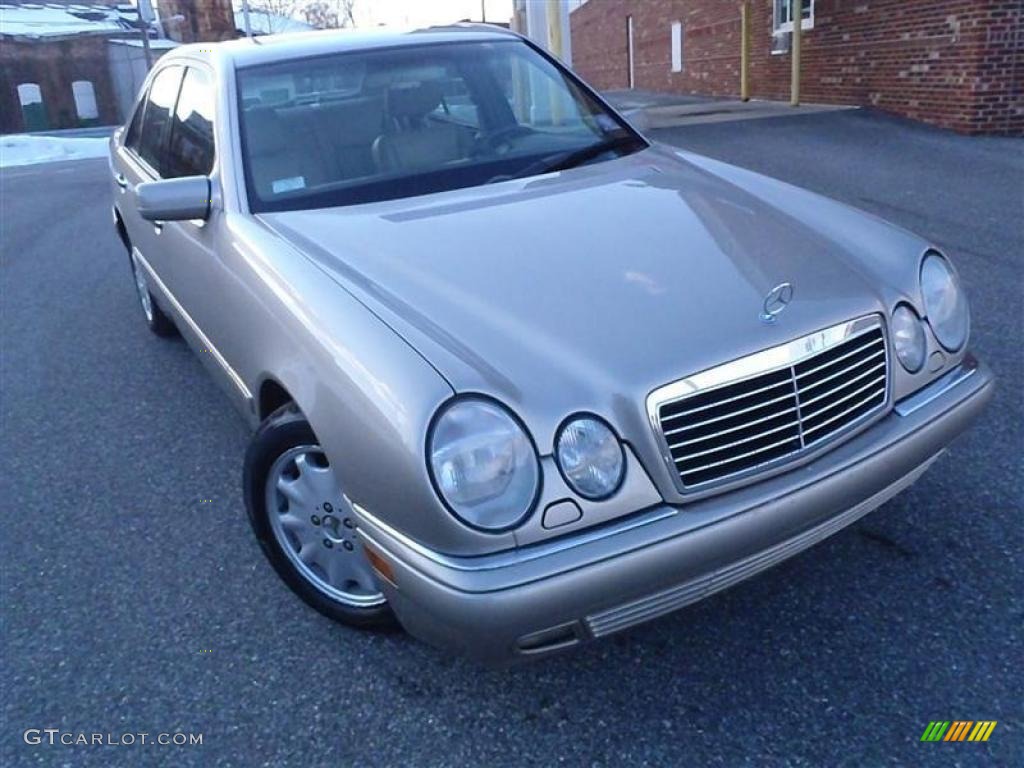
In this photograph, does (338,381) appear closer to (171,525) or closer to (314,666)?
(314,666)

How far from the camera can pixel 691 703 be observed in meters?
2.38

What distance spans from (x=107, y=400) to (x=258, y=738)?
8.96 feet

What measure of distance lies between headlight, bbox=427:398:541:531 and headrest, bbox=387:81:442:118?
1.78 metres

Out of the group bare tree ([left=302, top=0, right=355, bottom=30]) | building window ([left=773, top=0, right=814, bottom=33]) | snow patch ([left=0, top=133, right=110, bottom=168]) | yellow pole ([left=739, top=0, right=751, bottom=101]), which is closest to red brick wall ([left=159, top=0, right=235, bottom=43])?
bare tree ([left=302, top=0, right=355, bottom=30])

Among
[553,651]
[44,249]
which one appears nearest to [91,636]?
[553,651]

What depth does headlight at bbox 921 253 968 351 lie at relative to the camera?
2668 millimetres

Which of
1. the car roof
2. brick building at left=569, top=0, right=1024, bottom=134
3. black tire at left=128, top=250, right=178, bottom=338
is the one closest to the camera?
the car roof

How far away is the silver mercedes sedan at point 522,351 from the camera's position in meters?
2.05

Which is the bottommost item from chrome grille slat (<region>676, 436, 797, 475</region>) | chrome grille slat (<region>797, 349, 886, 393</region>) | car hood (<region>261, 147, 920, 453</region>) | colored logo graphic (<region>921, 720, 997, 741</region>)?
colored logo graphic (<region>921, 720, 997, 741</region>)

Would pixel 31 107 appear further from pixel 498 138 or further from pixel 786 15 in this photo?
pixel 498 138

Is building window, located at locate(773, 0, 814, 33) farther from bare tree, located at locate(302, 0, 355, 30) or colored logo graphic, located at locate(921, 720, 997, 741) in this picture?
bare tree, located at locate(302, 0, 355, 30)

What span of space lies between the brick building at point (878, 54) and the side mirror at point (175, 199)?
9524 mm

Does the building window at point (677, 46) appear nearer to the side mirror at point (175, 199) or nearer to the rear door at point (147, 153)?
the rear door at point (147, 153)

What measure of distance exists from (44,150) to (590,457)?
24605 millimetres
